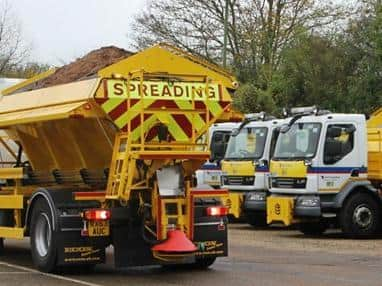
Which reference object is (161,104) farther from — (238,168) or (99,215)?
(238,168)

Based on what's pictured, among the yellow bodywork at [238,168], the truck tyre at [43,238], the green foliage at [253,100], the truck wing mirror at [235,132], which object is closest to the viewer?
the truck tyre at [43,238]

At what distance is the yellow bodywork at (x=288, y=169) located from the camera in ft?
59.9

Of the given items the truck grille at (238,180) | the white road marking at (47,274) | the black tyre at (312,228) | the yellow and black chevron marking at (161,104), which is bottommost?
the black tyre at (312,228)

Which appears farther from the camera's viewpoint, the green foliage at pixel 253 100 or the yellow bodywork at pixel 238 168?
the green foliage at pixel 253 100

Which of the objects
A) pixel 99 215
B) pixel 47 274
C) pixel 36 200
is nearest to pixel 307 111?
pixel 36 200

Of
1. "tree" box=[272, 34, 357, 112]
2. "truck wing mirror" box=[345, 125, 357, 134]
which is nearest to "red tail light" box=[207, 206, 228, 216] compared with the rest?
"truck wing mirror" box=[345, 125, 357, 134]

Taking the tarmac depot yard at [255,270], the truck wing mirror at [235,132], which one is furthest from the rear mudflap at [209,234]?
the truck wing mirror at [235,132]

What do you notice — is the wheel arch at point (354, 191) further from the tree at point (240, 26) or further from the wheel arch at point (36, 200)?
the tree at point (240, 26)

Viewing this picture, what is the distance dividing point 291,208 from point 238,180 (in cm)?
290

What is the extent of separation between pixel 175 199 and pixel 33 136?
319 centimetres

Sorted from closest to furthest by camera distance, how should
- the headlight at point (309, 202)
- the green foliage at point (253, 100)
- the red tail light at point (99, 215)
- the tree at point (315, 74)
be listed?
the red tail light at point (99, 215)
the headlight at point (309, 202)
the tree at point (315, 74)
the green foliage at point (253, 100)

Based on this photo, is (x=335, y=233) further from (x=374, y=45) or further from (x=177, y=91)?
(x=374, y=45)

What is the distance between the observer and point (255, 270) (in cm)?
1244

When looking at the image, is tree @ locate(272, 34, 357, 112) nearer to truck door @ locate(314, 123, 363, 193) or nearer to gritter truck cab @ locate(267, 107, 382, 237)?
gritter truck cab @ locate(267, 107, 382, 237)
